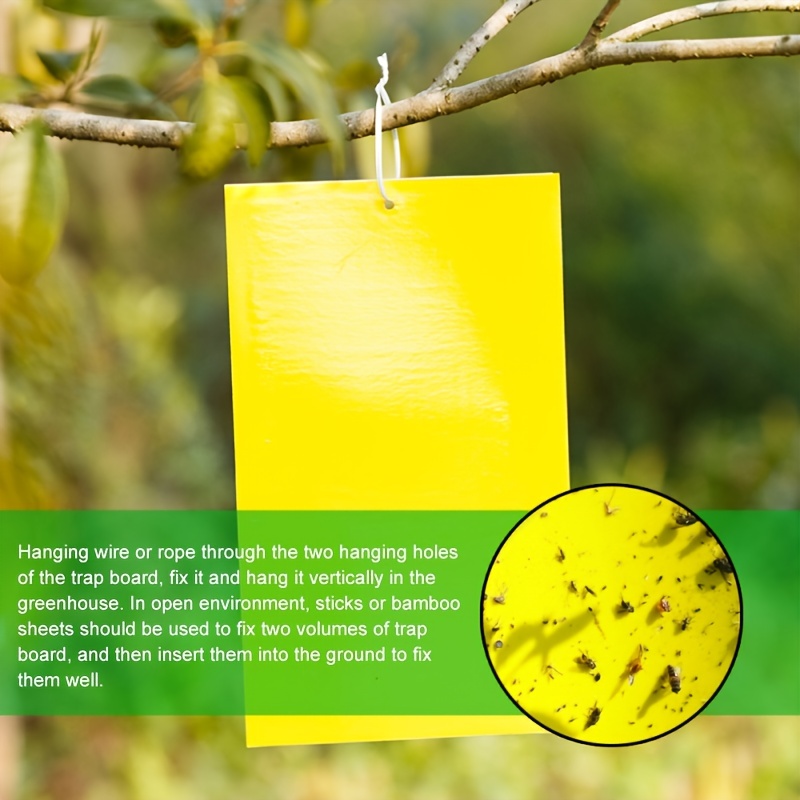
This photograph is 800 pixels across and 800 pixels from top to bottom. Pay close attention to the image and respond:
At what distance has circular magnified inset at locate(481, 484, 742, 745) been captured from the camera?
15.3 inches

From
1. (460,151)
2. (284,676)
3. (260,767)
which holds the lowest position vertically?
(260,767)

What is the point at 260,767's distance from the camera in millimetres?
1096

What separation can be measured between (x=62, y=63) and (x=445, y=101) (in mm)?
178

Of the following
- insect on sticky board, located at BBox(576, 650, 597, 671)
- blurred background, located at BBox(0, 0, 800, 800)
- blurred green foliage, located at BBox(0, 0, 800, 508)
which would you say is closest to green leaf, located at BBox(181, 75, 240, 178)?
insect on sticky board, located at BBox(576, 650, 597, 671)

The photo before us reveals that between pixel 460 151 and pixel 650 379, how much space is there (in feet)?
2.07

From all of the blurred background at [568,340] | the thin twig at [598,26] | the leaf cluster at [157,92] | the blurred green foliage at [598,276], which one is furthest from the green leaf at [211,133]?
the blurred green foliage at [598,276]

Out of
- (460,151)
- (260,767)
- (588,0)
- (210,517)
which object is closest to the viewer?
(210,517)

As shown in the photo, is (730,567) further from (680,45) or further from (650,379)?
(650,379)

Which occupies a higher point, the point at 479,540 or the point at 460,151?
the point at 460,151

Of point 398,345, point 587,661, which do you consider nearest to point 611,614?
point 587,661

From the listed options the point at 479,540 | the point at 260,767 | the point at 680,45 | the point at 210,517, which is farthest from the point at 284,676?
the point at 260,767

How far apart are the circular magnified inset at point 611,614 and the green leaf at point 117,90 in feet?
0.85

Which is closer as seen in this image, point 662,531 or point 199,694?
point 662,531

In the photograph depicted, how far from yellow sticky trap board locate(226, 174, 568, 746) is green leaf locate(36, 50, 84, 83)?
97 mm
